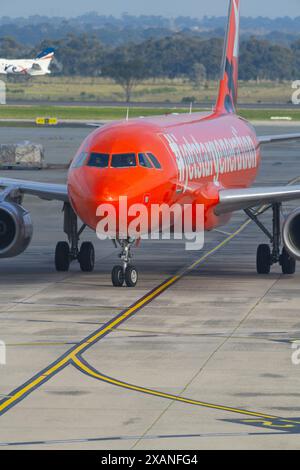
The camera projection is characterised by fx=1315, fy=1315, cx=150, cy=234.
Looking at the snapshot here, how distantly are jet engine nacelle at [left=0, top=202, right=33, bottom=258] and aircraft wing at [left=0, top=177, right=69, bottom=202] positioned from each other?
2.78ft

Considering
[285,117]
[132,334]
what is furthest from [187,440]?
[285,117]

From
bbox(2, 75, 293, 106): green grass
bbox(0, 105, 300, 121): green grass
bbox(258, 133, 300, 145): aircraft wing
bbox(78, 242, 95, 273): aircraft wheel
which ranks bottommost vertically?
bbox(2, 75, 293, 106): green grass

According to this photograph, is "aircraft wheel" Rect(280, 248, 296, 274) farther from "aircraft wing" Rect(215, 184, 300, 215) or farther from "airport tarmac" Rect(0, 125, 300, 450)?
"aircraft wing" Rect(215, 184, 300, 215)

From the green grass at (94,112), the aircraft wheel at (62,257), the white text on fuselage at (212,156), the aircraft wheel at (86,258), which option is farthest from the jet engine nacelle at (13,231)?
the green grass at (94,112)

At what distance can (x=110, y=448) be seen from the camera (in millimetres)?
17625

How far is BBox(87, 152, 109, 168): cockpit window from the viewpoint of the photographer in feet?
101

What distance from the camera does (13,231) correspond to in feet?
112

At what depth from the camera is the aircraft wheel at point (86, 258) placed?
3491cm

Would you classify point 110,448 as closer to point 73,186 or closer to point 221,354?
point 221,354

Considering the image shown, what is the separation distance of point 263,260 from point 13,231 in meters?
6.60

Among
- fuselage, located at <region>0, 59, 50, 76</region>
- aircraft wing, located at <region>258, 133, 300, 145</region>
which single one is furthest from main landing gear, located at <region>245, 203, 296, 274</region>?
fuselage, located at <region>0, 59, 50, 76</region>

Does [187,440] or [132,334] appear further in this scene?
[132,334]

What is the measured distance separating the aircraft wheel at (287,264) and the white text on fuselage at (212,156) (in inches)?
118
